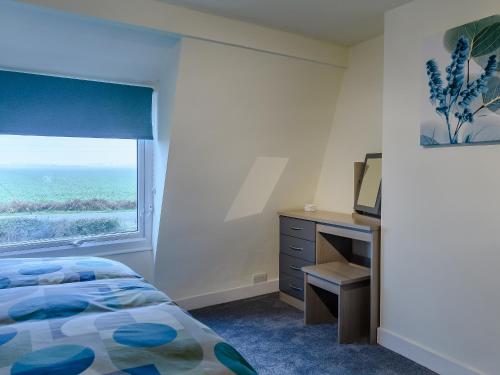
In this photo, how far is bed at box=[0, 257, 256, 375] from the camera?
3.36 ft

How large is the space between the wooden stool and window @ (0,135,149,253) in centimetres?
151

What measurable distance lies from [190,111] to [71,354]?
1958 mm

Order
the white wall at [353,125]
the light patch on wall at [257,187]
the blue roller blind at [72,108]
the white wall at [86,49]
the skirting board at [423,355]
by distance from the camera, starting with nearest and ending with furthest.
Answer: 1. the skirting board at [423,355]
2. the white wall at [86,49]
3. the blue roller blind at [72,108]
4. the white wall at [353,125]
5. the light patch on wall at [257,187]

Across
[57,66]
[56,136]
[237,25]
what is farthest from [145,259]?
[237,25]

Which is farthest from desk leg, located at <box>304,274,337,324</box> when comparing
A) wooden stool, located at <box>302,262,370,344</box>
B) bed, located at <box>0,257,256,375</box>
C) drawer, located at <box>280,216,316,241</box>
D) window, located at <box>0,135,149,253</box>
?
bed, located at <box>0,257,256,375</box>

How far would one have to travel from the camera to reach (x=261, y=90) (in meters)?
2.94

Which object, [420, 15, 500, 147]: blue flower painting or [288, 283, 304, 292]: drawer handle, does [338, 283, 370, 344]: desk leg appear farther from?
[420, 15, 500, 147]: blue flower painting

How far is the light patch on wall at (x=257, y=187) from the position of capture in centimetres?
332

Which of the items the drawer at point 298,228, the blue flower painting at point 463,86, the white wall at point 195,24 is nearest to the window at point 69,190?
the white wall at point 195,24

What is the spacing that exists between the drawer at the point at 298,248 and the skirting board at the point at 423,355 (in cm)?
82

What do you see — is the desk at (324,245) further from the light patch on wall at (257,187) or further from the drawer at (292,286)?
the light patch on wall at (257,187)

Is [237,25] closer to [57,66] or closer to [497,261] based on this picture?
[57,66]

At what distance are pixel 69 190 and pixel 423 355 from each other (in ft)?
9.02

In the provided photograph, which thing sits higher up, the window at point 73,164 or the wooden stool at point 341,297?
the window at point 73,164
